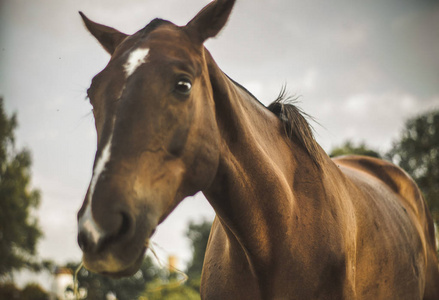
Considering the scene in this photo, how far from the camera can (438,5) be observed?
21547mm

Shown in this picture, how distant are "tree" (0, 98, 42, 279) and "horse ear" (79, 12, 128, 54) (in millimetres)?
23744

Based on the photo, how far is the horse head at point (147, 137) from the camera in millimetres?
1672

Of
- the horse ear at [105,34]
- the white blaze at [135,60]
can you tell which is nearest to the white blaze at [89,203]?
the white blaze at [135,60]

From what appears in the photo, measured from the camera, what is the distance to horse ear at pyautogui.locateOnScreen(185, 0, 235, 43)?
2371mm

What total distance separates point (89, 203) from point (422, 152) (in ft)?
78.8

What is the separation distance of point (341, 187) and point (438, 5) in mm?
23041

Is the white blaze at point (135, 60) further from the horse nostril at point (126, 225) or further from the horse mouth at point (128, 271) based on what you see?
the horse mouth at point (128, 271)

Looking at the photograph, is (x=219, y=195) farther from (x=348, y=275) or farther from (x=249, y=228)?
(x=348, y=275)

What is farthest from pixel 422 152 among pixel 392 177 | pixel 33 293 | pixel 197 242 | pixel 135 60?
pixel 33 293

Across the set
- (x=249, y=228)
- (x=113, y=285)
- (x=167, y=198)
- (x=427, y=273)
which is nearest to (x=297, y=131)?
(x=249, y=228)

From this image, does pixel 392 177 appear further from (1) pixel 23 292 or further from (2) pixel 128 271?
(1) pixel 23 292

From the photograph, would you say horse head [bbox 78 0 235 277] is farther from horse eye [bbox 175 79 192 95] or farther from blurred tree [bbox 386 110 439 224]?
blurred tree [bbox 386 110 439 224]

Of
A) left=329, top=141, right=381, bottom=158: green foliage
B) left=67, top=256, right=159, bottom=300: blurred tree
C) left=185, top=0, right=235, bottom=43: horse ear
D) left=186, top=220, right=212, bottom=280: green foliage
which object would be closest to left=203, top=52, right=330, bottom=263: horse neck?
left=185, top=0, right=235, bottom=43: horse ear

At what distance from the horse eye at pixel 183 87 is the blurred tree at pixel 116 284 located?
25.9 meters
